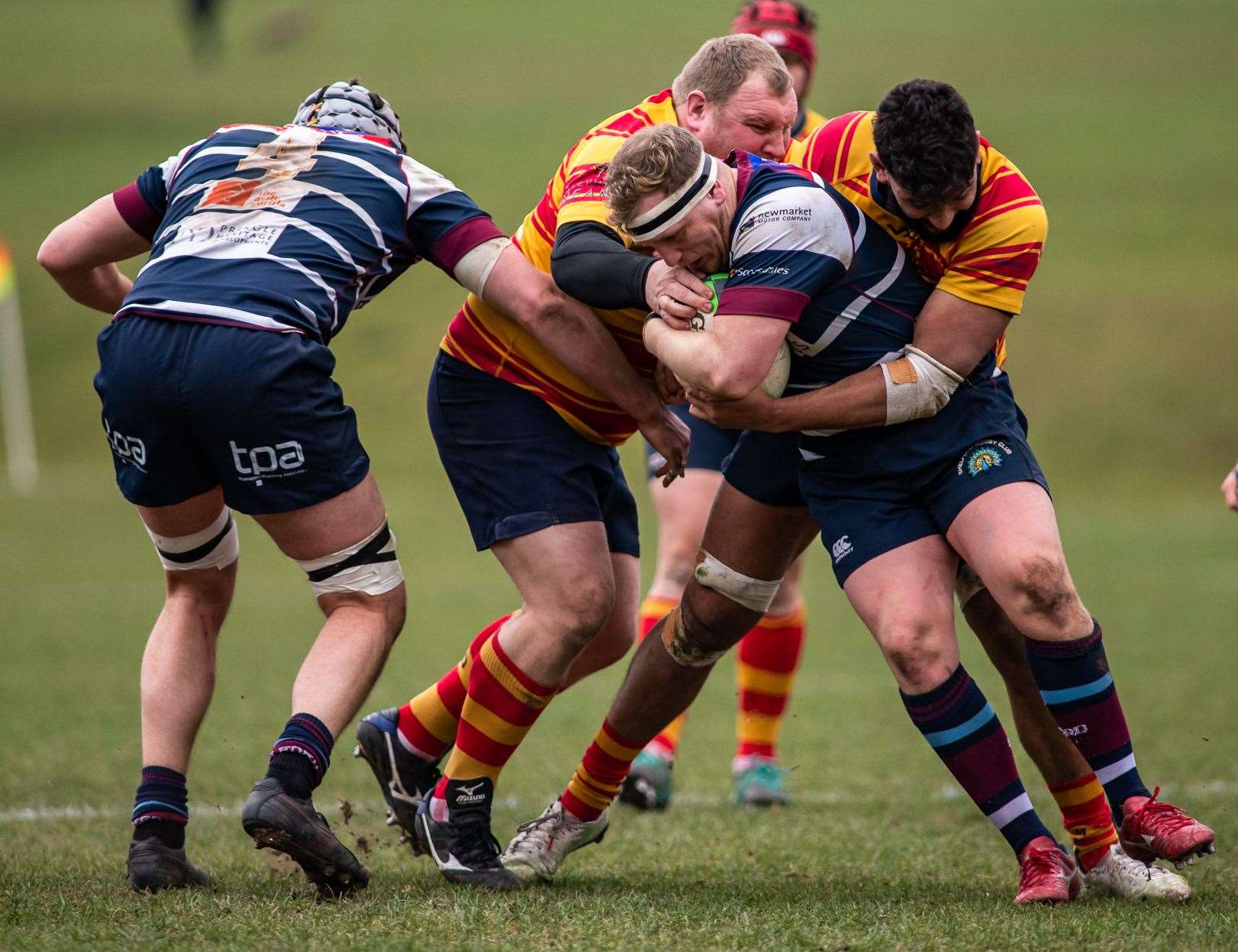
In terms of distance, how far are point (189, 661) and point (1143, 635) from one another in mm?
6744

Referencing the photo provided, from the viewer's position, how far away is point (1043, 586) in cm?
355

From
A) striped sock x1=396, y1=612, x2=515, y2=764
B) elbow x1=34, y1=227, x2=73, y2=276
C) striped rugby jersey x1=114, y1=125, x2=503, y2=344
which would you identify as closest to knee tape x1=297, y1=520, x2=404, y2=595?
striped rugby jersey x1=114, y1=125, x2=503, y2=344

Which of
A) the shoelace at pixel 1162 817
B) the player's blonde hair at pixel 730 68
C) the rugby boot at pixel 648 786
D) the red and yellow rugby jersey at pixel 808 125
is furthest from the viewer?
the red and yellow rugby jersey at pixel 808 125

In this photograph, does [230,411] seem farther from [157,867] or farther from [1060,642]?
[1060,642]

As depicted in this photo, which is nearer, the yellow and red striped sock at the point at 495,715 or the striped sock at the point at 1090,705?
the striped sock at the point at 1090,705

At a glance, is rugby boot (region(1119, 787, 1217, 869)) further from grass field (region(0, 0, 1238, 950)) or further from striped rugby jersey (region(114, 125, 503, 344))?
striped rugby jersey (region(114, 125, 503, 344))

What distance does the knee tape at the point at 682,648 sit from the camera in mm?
4223

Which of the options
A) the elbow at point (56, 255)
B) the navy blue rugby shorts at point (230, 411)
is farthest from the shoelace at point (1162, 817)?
the elbow at point (56, 255)

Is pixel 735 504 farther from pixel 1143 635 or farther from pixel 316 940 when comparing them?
pixel 1143 635

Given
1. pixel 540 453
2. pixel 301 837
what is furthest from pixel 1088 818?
pixel 301 837

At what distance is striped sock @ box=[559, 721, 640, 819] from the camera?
4254 mm

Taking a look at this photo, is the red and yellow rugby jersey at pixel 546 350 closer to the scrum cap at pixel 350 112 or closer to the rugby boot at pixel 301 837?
the scrum cap at pixel 350 112

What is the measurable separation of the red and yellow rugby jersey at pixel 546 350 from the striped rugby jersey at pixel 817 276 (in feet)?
1.42

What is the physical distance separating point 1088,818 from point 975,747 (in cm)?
44
